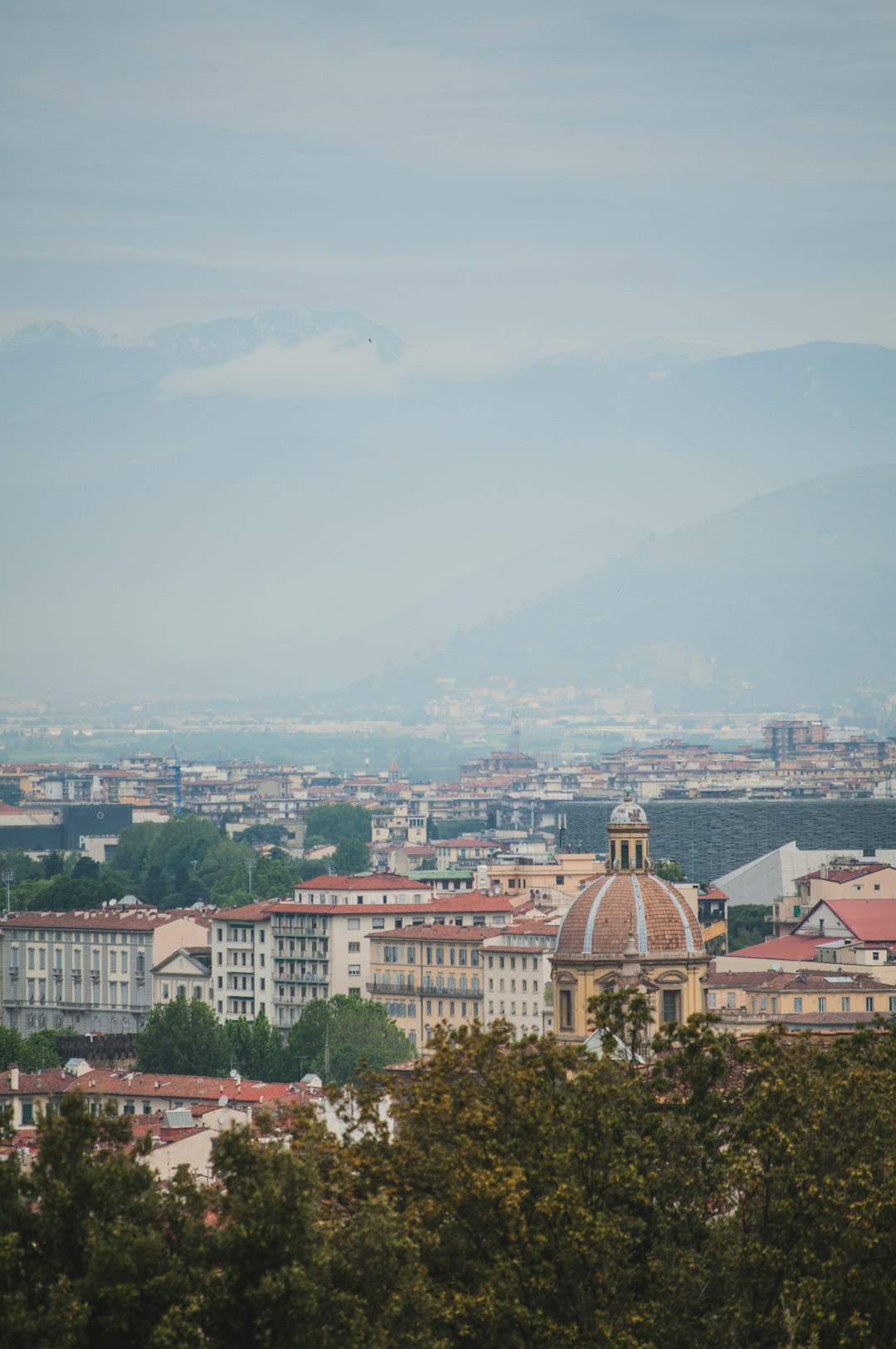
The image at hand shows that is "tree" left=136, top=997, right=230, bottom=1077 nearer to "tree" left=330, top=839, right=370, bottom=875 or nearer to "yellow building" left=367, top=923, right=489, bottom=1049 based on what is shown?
"yellow building" left=367, top=923, right=489, bottom=1049

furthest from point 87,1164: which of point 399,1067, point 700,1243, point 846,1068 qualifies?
point 399,1067

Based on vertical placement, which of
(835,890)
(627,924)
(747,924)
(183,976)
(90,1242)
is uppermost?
(627,924)

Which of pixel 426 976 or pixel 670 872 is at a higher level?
pixel 670 872

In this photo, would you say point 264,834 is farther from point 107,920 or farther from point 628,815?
point 628,815

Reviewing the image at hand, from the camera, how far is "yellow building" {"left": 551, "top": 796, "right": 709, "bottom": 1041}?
196ft

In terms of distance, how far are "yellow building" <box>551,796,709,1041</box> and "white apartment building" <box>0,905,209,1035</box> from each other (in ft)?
104

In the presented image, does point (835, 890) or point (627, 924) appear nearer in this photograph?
point (627, 924)

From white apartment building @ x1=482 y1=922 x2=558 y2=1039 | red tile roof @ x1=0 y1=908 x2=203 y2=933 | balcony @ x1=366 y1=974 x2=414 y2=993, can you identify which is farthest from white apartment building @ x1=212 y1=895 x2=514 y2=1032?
white apartment building @ x1=482 y1=922 x2=558 y2=1039

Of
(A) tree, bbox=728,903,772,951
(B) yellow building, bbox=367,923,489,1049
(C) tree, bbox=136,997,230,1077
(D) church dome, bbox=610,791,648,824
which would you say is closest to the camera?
(D) church dome, bbox=610,791,648,824

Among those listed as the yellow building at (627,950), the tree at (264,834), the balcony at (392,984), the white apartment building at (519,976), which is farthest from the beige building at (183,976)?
the tree at (264,834)

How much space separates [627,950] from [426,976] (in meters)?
23.9

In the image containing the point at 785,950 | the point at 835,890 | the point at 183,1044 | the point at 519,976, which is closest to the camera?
the point at 183,1044

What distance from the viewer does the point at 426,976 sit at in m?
83.3

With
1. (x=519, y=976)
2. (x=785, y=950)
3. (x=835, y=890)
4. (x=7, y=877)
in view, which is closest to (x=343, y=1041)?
(x=519, y=976)
